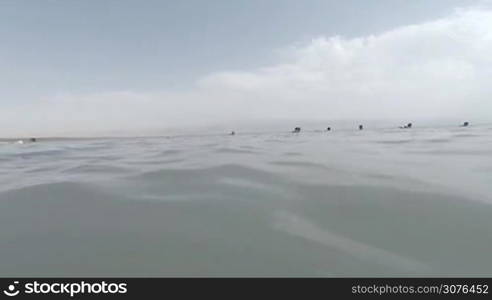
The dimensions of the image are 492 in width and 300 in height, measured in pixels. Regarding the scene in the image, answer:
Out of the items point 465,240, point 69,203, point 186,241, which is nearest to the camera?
point 465,240

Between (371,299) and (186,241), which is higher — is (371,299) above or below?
below

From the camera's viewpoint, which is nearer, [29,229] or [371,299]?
[371,299]

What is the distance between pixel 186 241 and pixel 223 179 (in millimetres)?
2756

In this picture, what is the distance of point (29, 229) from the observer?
326 cm

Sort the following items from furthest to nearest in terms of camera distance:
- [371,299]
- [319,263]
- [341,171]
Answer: [341,171], [319,263], [371,299]

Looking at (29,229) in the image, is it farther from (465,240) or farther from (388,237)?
(465,240)

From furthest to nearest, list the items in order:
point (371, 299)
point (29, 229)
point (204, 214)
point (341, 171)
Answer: point (341, 171)
point (204, 214)
point (29, 229)
point (371, 299)

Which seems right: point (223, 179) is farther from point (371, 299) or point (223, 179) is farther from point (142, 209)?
point (371, 299)

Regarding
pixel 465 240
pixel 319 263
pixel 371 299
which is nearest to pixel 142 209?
pixel 319 263

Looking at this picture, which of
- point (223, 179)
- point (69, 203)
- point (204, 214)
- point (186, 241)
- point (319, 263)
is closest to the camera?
point (319, 263)

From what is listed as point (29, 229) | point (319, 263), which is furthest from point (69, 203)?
point (319, 263)

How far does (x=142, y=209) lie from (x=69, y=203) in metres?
1.21

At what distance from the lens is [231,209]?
3797 millimetres

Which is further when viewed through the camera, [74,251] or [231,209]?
[231,209]
